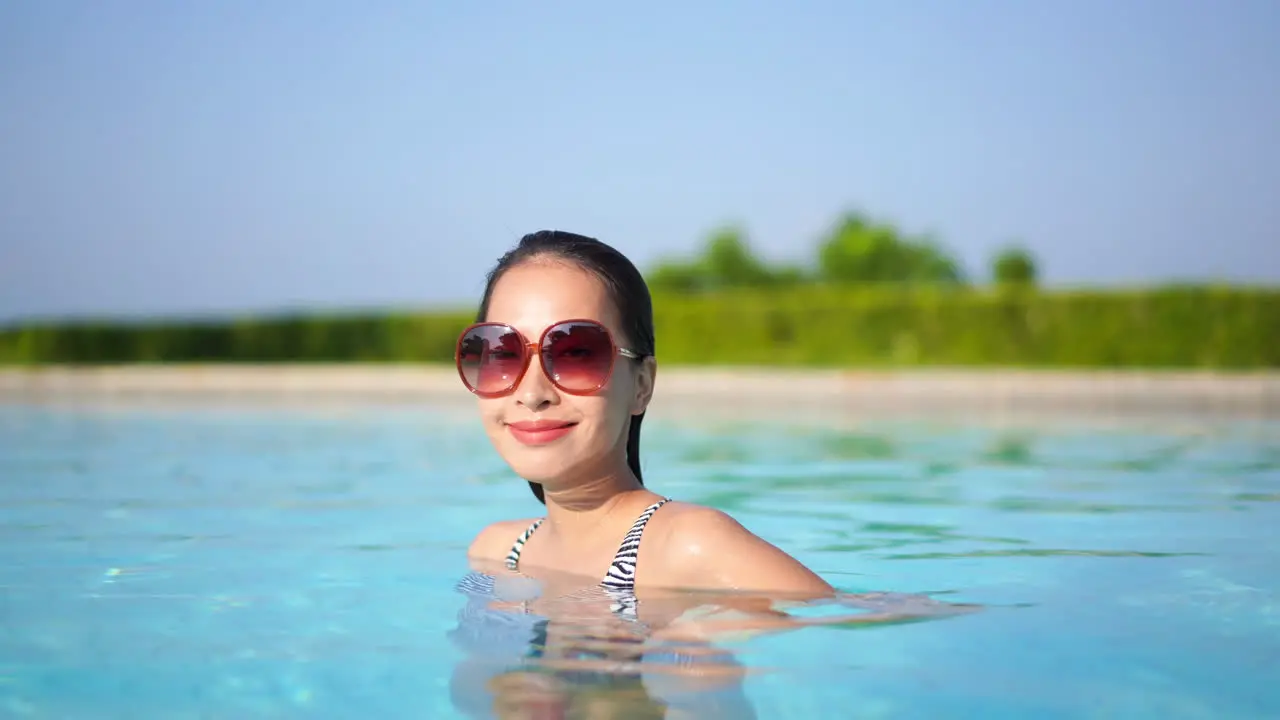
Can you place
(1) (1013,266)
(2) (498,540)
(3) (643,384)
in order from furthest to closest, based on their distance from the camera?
1. (1) (1013,266)
2. (2) (498,540)
3. (3) (643,384)

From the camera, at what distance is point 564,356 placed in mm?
2820

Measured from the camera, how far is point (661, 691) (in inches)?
96.5

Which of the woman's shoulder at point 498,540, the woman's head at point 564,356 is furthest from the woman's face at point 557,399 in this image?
the woman's shoulder at point 498,540

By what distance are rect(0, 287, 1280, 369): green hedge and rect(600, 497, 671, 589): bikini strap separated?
19.5 metres

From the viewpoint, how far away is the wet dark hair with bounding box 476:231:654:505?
2.93 m

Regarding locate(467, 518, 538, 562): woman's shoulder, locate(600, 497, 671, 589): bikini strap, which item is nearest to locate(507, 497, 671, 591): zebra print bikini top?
locate(600, 497, 671, 589): bikini strap

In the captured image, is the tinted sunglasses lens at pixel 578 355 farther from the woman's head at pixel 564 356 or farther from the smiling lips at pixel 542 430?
the smiling lips at pixel 542 430

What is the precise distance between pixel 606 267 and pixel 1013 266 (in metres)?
A: 69.4

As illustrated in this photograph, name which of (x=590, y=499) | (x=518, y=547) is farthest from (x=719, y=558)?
(x=518, y=547)

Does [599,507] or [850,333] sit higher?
[850,333]

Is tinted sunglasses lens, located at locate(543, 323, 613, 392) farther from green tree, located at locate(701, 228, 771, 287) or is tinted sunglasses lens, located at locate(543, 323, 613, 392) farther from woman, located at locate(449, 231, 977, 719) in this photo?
green tree, located at locate(701, 228, 771, 287)

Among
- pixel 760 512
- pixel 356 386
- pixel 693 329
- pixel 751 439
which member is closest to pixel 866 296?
pixel 693 329

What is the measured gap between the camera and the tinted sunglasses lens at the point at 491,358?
287 cm

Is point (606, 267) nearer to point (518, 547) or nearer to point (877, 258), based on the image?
point (518, 547)
